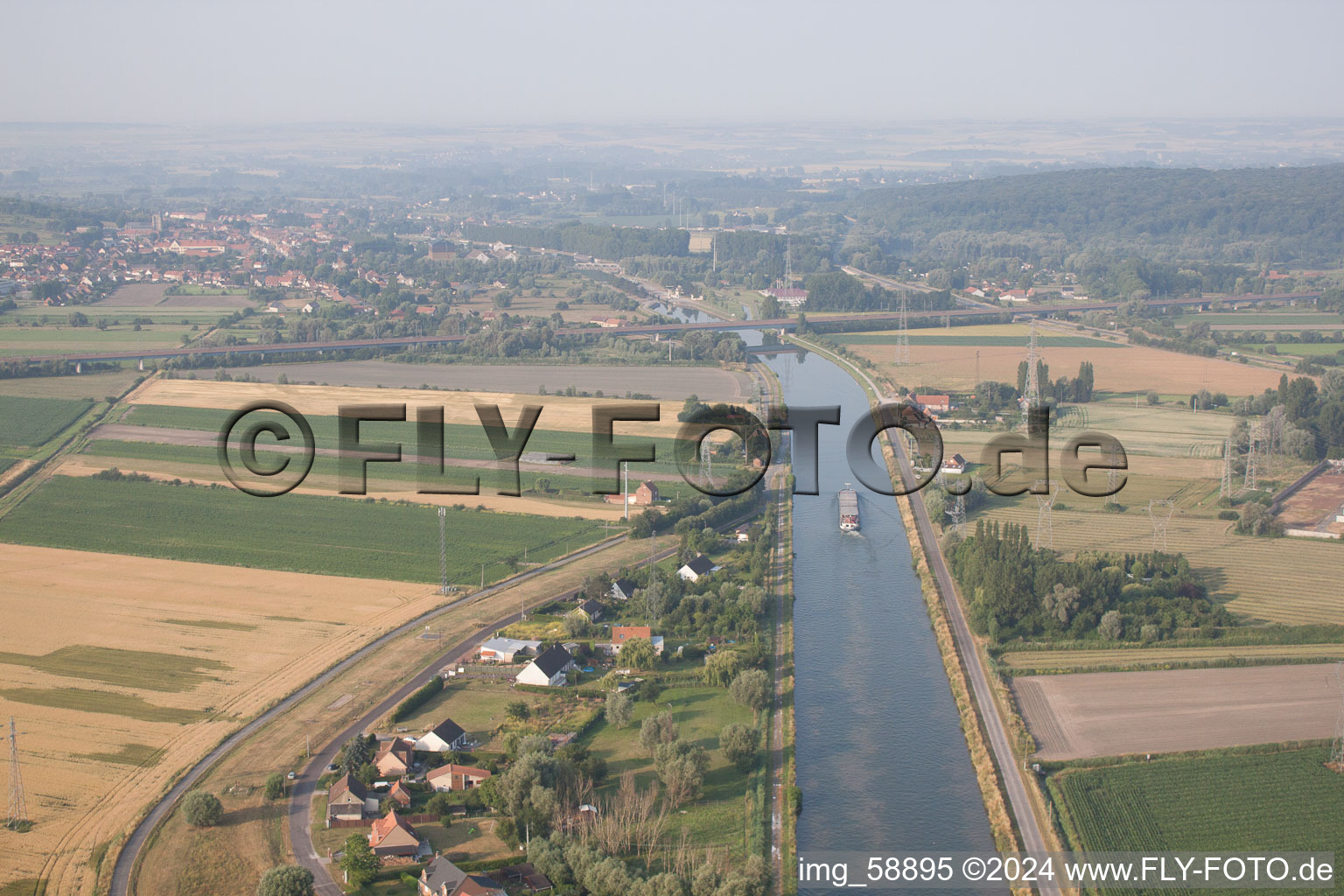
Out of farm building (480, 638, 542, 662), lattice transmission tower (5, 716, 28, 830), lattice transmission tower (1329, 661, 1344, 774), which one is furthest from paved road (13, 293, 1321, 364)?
lattice transmission tower (1329, 661, 1344, 774)

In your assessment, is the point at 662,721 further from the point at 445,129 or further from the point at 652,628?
the point at 445,129

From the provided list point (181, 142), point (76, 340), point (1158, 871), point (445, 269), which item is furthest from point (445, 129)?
point (1158, 871)

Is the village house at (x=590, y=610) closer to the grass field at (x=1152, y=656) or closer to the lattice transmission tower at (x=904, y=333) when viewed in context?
the grass field at (x=1152, y=656)

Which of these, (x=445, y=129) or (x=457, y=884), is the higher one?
(x=445, y=129)

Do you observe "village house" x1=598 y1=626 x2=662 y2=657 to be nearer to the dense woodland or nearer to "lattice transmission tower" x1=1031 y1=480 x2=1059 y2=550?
the dense woodland

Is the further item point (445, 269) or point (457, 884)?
point (445, 269)

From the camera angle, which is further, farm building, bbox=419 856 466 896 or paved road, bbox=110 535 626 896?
paved road, bbox=110 535 626 896
